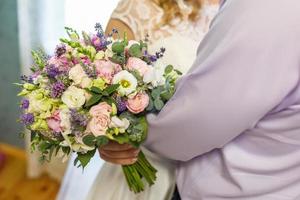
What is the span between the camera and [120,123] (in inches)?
36.5

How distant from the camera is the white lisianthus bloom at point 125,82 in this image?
0.92m

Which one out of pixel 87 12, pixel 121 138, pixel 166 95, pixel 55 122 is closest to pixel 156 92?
pixel 166 95

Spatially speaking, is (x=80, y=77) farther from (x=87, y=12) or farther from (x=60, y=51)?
(x=87, y=12)

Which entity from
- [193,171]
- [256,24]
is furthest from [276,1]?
[193,171]

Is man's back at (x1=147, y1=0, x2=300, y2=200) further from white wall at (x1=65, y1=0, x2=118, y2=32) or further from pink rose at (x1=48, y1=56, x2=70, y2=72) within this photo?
white wall at (x1=65, y1=0, x2=118, y2=32)

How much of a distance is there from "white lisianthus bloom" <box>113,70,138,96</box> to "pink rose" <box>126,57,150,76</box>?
0.03m

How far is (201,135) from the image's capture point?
867 millimetres

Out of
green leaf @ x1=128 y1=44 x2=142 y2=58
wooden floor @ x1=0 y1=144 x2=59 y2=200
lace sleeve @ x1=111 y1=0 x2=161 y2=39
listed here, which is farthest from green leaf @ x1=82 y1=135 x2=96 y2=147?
wooden floor @ x1=0 y1=144 x2=59 y2=200

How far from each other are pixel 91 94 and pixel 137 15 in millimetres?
471

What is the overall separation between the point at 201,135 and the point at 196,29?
578 mm

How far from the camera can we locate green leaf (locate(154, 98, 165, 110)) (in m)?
0.96

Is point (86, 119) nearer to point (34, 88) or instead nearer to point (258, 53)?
point (34, 88)

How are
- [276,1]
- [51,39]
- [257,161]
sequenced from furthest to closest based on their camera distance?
[51,39] → [257,161] → [276,1]

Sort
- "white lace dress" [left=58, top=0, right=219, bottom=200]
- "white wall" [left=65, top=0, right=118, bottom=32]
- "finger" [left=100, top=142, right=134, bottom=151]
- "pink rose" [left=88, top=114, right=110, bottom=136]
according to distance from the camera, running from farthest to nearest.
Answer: "white wall" [left=65, top=0, right=118, bottom=32] < "white lace dress" [left=58, top=0, right=219, bottom=200] < "finger" [left=100, top=142, right=134, bottom=151] < "pink rose" [left=88, top=114, right=110, bottom=136]
